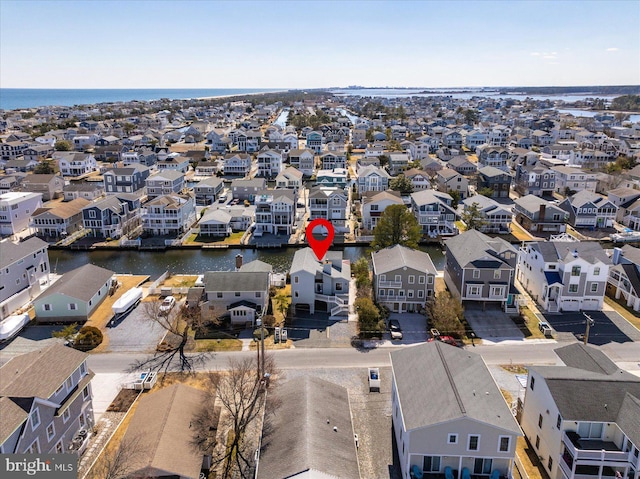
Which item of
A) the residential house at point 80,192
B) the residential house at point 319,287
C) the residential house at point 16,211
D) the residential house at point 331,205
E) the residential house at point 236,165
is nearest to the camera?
the residential house at point 319,287

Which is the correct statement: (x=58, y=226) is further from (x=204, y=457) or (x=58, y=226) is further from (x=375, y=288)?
(x=204, y=457)

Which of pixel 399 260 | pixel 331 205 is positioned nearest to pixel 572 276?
pixel 399 260

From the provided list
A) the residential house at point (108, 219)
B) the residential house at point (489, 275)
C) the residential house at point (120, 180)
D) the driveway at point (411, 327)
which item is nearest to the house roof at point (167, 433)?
the driveway at point (411, 327)

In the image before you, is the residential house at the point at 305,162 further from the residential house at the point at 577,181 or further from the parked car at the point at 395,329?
the parked car at the point at 395,329

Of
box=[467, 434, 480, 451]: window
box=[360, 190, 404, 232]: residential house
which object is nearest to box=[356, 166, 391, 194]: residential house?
box=[360, 190, 404, 232]: residential house

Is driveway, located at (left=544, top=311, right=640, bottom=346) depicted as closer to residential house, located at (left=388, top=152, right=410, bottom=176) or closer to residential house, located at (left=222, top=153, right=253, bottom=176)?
residential house, located at (left=388, top=152, right=410, bottom=176)

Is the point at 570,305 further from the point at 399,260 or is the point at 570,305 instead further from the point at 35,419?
the point at 35,419
